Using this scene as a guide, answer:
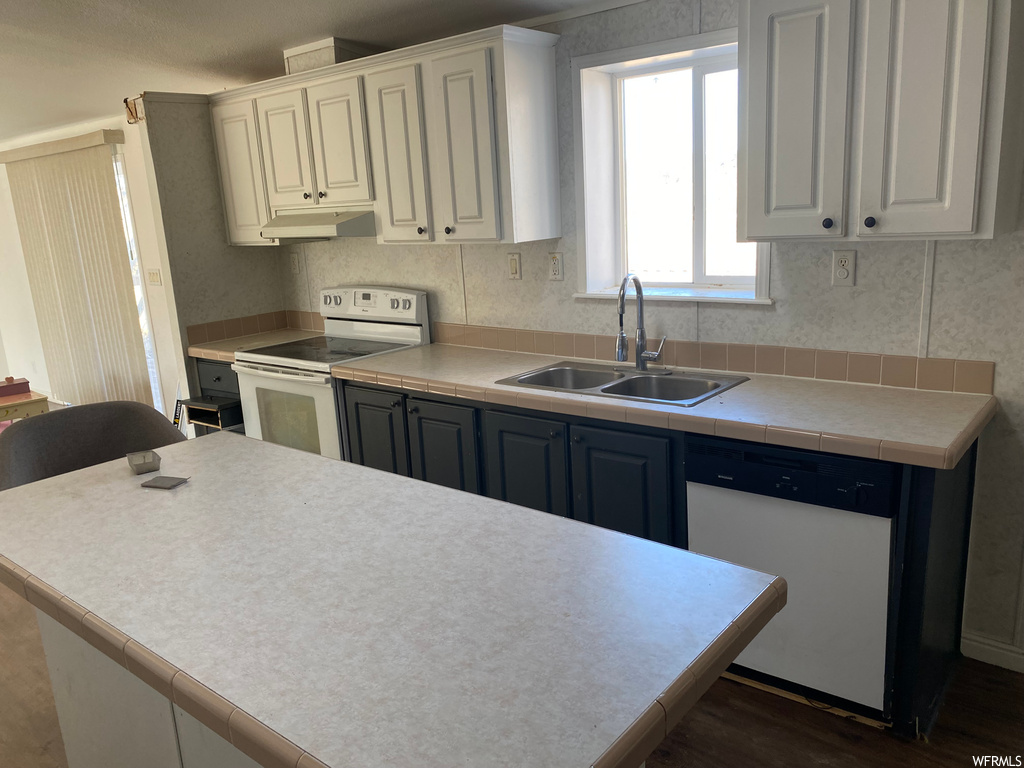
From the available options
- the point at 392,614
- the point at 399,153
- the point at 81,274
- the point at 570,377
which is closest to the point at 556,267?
the point at 570,377

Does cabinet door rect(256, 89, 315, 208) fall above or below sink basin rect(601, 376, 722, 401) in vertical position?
above

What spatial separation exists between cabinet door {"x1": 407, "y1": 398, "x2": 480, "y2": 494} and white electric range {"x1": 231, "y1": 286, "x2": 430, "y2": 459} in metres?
0.50

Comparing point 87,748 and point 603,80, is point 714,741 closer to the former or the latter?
point 87,748

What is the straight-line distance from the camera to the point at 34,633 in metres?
2.98

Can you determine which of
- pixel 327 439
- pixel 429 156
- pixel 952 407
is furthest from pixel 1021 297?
pixel 327 439

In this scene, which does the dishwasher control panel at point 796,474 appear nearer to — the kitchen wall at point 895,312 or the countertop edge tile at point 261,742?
the kitchen wall at point 895,312

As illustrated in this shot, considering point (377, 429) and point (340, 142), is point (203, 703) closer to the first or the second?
point (377, 429)

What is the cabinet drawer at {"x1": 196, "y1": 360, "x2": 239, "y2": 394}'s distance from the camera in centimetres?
404

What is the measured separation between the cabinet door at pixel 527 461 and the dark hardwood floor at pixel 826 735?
2.71ft

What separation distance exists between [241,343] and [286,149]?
3.73 feet

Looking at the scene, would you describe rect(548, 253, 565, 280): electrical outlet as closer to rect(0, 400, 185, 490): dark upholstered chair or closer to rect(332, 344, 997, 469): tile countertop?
rect(332, 344, 997, 469): tile countertop

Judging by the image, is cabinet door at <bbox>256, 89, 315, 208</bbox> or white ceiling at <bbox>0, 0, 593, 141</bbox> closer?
white ceiling at <bbox>0, 0, 593, 141</bbox>

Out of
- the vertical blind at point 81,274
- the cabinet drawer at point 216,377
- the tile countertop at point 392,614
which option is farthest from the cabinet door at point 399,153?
the vertical blind at point 81,274

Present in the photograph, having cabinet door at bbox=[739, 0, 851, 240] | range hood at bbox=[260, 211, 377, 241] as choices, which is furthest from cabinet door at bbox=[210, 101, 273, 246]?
cabinet door at bbox=[739, 0, 851, 240]
